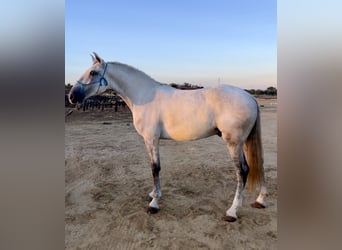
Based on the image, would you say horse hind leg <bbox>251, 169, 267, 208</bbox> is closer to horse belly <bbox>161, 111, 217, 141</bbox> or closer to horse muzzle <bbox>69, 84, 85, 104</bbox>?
horse belly <bbox>161, 111, 217, 141</bbox>

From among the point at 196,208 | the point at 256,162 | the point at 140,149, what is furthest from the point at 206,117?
the point at 140,149

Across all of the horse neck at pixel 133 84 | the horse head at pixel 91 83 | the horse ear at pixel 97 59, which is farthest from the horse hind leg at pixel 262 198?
the horse ear at pixel 97 59

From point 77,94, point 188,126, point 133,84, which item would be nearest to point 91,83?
point 77,94

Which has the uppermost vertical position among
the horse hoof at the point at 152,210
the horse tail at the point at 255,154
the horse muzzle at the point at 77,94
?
the horse muzzle at the point at 77,94

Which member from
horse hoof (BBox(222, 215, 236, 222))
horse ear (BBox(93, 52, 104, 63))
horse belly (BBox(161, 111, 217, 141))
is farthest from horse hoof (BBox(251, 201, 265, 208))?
horse ear (BBox(93, 52, 104, 63))

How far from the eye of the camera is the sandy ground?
6.34 ft

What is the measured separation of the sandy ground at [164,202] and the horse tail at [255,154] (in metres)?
0.31

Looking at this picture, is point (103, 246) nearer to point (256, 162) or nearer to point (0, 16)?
point (256, 162)

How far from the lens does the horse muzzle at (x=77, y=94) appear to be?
2.15 metres

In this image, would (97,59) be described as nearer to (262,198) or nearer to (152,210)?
(152,210)

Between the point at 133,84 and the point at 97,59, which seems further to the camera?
the point at 133,84

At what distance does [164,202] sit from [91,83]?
4.62 ft

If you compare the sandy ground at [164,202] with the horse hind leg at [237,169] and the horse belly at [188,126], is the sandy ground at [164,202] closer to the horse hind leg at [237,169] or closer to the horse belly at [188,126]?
the horse hind leg at [237,169]

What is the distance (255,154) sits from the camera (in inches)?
91.4
